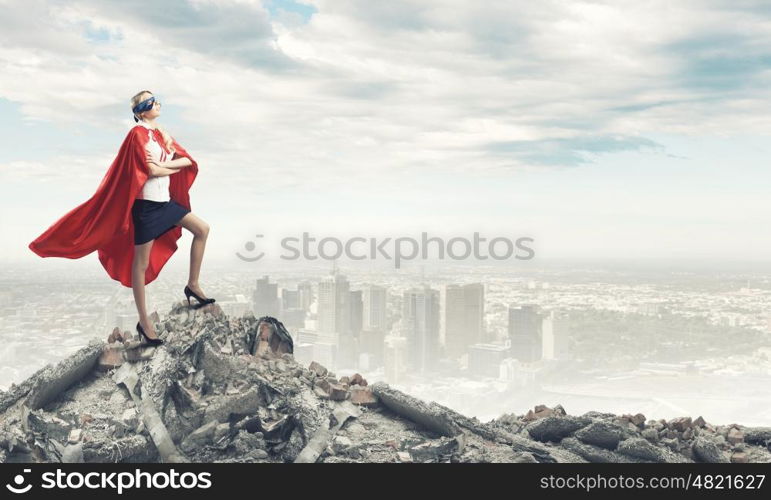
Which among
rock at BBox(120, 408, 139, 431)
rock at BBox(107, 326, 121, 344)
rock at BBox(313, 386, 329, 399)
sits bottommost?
rock at BBox(120, 408, 139, 431)

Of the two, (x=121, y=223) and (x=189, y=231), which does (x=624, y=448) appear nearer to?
(x=189, y=231)

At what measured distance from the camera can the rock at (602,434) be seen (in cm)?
758

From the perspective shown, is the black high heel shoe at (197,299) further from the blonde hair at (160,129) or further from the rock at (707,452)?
the rock at (707,452)

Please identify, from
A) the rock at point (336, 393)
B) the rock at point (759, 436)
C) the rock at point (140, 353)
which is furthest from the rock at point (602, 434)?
the rock at point (140, 353)

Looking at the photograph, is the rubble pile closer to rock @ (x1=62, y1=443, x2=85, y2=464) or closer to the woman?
rock @ (x1=62, y1=443, x2=85, y2=464)

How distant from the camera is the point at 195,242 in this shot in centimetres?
798

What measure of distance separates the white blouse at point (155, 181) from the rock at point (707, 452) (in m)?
6.21

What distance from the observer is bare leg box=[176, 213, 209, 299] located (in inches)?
310

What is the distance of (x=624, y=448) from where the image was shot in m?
7.48

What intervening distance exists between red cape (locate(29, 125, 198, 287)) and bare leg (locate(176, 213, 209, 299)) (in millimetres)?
203

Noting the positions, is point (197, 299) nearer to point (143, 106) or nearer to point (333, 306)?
point (143, 106)

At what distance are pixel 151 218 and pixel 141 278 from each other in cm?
68

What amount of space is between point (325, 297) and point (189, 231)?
552cm

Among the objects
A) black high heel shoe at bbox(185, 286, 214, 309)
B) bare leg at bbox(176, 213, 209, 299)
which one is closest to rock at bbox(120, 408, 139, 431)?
black high heel shoe at bbox(185, 286, 214, 309)
